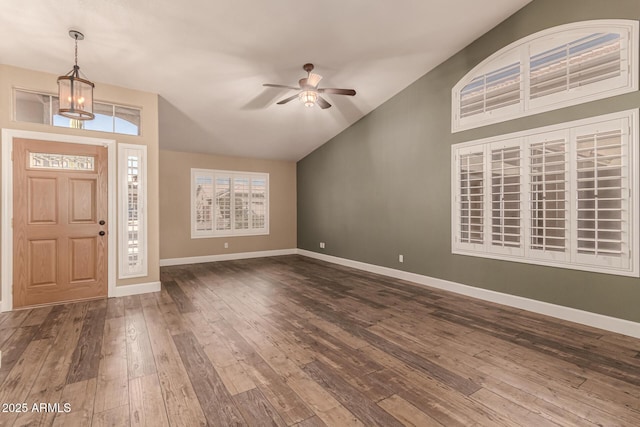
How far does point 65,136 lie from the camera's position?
158 inches

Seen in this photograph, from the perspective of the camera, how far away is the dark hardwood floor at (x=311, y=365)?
1.84 metres

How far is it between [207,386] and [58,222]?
354cm

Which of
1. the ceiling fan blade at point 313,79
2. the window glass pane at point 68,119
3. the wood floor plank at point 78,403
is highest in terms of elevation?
the ceiling fan blade at point 313,79

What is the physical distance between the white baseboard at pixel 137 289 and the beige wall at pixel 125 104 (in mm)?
62

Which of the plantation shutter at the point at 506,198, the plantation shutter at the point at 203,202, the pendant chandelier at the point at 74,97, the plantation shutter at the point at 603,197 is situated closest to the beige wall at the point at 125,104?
the pendant chandelier at the point at 74,97

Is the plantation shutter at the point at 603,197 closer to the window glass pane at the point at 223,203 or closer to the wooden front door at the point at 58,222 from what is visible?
the wooden front door at the point at 58,222

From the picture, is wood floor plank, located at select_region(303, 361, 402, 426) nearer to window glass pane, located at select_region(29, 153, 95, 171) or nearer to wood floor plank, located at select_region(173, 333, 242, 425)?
wood floor plank, located at select_region(173, 333, 242, 425)

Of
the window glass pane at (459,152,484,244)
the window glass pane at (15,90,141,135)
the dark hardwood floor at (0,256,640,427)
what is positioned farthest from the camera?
the window glass pane at (459,152,484,244)

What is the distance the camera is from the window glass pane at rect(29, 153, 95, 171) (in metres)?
3.87

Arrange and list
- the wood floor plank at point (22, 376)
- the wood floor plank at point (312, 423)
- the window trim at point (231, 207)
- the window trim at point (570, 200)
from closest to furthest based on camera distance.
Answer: the wood floor plank at point (312, 423)
the wood floor plank at point (22, 376)
the window trim at point (570, 200)
the window trim at point (231, 207)

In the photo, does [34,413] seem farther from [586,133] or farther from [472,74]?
[472,74]

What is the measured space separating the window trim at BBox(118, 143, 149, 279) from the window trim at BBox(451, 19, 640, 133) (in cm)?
490

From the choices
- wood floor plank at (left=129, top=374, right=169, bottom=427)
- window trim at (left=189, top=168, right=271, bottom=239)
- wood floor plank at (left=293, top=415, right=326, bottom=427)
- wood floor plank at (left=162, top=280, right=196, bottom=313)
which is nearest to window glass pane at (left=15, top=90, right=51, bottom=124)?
wood floor plank at (left=162, top=280, right=196, bottom=313)

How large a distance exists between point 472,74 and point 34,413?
19.2 ft
